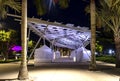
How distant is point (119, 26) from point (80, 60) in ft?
57.7

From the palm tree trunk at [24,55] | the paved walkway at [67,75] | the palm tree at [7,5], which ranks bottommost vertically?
the paved walkway at [67,75]

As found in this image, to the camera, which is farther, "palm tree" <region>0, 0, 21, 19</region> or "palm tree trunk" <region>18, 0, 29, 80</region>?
"palm tree" <region>0, 0, 21, 19</region>

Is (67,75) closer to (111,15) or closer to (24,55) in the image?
(24,55)

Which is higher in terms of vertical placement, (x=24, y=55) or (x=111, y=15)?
(x=111, y=15)

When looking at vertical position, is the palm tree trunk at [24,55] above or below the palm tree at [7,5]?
below

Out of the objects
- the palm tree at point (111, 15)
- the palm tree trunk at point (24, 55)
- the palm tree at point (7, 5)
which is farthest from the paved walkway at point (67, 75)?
the palm tree at point (7, 5)

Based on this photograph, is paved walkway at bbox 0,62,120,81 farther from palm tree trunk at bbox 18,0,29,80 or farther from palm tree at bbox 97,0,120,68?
palm tree at bbox 97,0,120,68

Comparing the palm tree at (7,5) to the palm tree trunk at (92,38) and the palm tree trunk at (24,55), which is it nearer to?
the palm tree trunk at (24,55)

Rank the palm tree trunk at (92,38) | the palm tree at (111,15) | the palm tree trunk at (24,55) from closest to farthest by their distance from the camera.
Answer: the palm tree trunk at (24,55)
the palm tree trunk at (92,38)
the palm tree at (111,15)

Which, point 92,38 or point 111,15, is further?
point 111,15

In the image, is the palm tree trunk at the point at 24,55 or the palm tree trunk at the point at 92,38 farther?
the palm tree trunk at the point at 92,38

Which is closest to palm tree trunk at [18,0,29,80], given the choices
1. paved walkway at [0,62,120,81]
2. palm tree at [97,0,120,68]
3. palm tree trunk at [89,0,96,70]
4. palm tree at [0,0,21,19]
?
paved walkway at [0,62,120,81]

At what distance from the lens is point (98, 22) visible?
25.3 metres

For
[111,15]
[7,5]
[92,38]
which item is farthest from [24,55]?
[111,15]
